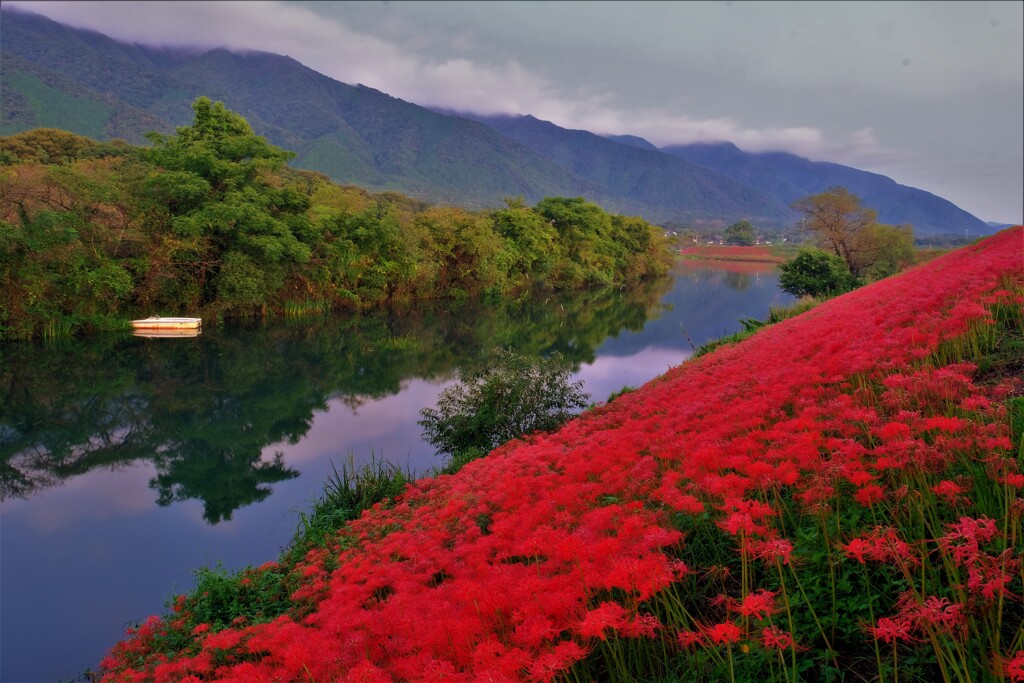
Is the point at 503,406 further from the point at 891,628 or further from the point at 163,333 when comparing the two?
the point at 163,333

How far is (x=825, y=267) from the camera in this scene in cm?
2925

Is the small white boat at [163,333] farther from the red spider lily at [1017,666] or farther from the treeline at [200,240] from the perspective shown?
the red spider lily at [1017,666]

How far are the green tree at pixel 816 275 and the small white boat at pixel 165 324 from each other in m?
29.4

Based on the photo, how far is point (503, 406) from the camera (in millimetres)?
12070

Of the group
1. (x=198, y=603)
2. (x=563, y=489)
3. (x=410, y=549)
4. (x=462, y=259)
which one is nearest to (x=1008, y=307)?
(x=563, y=489)

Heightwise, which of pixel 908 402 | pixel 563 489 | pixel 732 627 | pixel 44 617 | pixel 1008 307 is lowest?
pixel 44 617

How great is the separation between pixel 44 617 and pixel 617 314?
33.6 m

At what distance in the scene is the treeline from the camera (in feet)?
A: 70.0

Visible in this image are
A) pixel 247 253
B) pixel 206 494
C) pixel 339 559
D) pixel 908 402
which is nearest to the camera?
pixel 908 402

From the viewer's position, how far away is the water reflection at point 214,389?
12148 mm

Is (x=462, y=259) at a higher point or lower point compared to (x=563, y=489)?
higher

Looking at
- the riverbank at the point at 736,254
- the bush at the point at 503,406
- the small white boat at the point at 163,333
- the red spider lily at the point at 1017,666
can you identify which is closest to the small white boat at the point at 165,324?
the small white boat at the point at 163,333

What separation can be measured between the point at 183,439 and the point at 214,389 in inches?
176

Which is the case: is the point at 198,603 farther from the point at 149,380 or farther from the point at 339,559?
the point at 149,380
